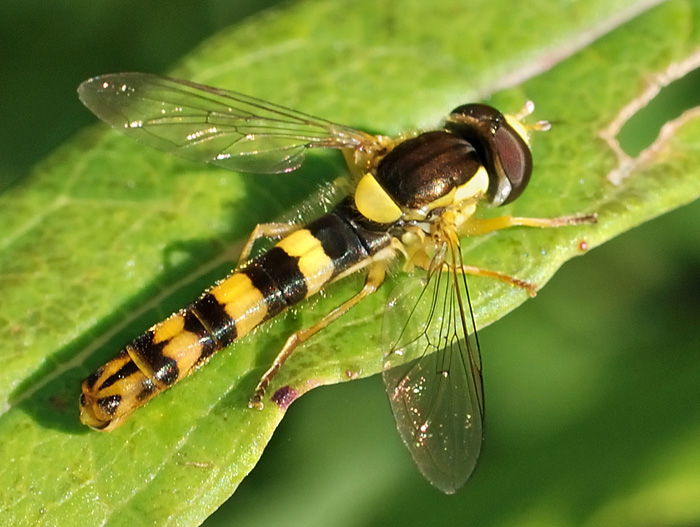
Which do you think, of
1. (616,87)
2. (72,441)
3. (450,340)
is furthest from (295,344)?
(616,87)

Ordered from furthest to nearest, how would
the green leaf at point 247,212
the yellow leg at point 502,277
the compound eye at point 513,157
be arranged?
the compound eye at point 513,157 → the yellow leg at point 502,277 → the green leaf at point 247,212

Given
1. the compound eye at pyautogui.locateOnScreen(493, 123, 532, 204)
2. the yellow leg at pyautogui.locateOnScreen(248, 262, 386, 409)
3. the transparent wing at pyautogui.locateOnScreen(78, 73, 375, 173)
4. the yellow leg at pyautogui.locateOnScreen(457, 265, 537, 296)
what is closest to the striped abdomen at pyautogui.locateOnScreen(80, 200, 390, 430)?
the yellow leg at pyautogui.locateOnScreen(248, 262, 386, 409)

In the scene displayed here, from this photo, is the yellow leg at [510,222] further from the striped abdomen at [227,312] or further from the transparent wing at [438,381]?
the striped abdomen at [227,312]

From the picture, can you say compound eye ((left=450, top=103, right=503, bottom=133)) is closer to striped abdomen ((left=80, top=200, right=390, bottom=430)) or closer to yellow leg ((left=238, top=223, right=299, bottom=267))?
striped abdomen ((left=80, top=200, right=390, bottom=430))

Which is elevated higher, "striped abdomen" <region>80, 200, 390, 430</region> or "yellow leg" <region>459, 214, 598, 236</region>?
"striped abdomen" <region>80, 200, 390, 430</region>

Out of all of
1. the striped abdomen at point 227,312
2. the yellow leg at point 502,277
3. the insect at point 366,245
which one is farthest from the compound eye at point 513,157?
the striped abdomen at point 227,312

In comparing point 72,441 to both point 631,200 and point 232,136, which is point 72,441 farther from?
point 631,200

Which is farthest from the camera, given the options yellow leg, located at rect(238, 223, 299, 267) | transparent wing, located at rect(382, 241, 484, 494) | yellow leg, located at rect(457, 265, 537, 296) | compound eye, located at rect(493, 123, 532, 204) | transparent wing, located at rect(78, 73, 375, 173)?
transparent wing, located at rect(78, 73, 375, 173)
